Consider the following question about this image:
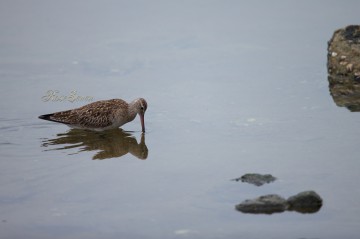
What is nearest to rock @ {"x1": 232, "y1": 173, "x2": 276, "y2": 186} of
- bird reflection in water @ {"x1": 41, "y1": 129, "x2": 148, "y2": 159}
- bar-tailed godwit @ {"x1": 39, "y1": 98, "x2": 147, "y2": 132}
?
bird reflection in water @ {"x1": 41, "y1": 129, "x2": 148, "y2": 159}

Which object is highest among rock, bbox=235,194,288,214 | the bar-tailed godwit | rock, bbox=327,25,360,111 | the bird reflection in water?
rock, bbox=327,25,360,111

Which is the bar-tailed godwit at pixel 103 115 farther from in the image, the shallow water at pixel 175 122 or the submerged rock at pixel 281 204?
the submerged rock at pixel 281 204

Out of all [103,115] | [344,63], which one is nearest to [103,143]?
[103,115]

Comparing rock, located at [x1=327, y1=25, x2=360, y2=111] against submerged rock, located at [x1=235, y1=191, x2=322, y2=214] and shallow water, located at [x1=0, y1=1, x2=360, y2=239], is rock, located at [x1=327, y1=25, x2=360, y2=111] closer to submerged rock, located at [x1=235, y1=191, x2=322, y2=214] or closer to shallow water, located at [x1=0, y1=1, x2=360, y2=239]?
shallow water, located at [x1=0, y1=1, x2=360, y2=239]

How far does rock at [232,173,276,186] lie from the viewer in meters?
8.24

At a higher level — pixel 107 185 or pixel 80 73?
pixel 80 73

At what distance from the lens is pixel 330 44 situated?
1331 cm

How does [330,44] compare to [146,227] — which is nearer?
[146,227]

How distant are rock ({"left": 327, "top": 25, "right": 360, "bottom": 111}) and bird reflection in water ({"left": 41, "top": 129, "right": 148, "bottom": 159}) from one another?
11.5ft

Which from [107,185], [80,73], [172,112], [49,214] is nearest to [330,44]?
[172,112]

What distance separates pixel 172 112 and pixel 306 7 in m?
7.41

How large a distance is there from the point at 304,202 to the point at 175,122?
3.71m

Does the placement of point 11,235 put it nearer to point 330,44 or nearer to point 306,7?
point 330,44

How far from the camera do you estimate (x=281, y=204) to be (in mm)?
7535
